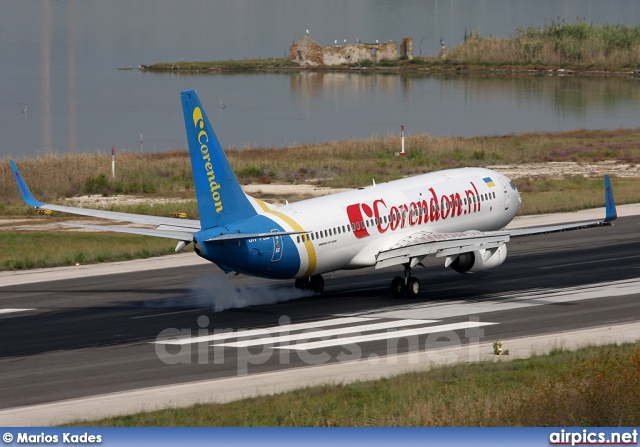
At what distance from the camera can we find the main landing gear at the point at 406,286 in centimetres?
4372

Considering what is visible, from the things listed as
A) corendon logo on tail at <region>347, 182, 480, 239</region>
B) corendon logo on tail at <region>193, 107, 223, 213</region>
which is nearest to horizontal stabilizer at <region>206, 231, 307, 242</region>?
corendon logo on tail at <region>193, 107, 223, 213</region>

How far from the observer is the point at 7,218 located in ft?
218

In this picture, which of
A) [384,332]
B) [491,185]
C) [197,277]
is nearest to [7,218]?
[197,277]

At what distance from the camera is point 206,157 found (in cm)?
3806

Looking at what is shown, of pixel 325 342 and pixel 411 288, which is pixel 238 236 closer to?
pixel 325 342

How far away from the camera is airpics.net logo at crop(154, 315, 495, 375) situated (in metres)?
33.8

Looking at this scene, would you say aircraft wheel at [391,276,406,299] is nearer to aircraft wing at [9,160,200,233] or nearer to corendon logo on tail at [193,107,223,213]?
aircraft wing at [9,160,200,233]

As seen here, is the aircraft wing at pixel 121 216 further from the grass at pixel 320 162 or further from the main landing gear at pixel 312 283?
the grass at pixel 320 162

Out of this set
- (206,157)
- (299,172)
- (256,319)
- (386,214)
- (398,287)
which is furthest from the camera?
(299,172)

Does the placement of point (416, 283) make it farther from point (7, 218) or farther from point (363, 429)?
point (7, 218)

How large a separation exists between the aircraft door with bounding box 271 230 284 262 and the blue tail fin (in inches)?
56.9

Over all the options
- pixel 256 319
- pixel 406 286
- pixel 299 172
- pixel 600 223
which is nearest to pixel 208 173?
pixel 256 319

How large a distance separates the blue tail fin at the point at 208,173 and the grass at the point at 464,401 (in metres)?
10.7

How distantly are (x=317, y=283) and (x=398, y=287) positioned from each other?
323cm
